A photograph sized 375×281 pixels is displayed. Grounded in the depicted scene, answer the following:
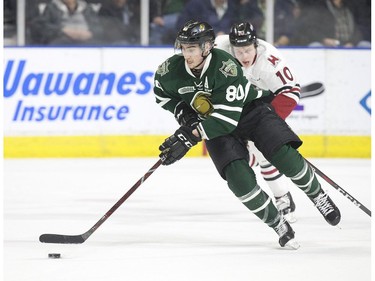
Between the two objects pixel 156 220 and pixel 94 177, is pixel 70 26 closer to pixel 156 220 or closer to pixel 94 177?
pixel 94 177

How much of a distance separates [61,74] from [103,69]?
1.11ft

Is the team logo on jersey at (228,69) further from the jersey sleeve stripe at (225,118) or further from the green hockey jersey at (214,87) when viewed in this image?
the jersey sleeve stripe at (225,118)

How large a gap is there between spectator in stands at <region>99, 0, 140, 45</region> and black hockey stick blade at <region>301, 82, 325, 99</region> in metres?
1.54

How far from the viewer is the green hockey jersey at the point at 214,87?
4363 millimetres

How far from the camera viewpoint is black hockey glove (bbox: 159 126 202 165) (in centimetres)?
441

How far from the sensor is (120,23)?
8.90 meters

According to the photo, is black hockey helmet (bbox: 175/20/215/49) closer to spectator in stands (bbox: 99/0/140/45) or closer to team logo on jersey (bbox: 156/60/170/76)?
team logo on jersey (bbox: 156/60/170/76)

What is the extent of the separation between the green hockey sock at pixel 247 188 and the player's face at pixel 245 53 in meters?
0.86

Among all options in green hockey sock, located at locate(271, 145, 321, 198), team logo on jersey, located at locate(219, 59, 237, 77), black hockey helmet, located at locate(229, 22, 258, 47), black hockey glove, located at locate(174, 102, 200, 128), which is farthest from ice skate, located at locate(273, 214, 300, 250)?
black hockey helmet, located at locate(229, 22, 258, 47)

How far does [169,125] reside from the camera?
8273mm

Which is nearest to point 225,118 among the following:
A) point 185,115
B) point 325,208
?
point 185,115

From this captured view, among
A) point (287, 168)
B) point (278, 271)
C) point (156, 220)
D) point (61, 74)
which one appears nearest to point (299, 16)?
point (61, 74)

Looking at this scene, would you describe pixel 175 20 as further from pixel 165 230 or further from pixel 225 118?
pixel 225 118

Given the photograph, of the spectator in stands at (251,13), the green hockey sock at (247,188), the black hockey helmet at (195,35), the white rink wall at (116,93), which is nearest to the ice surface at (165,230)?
the green hockey sock at (247,188)
